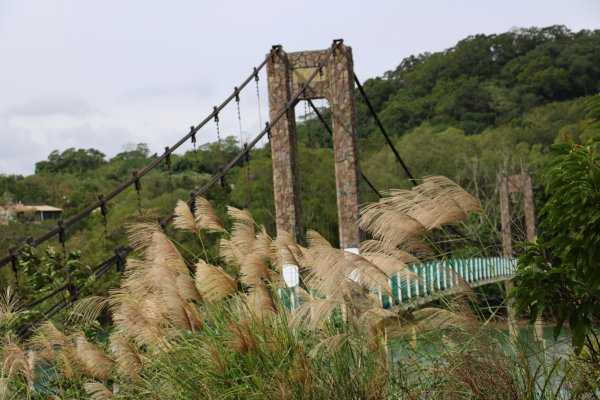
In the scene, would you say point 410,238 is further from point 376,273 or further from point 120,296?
point 120,296

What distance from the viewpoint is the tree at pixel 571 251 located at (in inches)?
126

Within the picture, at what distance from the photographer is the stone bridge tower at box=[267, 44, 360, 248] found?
384 inches

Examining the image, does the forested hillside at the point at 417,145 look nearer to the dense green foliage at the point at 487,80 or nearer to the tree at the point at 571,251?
the dense green foliage at the point at 487,80

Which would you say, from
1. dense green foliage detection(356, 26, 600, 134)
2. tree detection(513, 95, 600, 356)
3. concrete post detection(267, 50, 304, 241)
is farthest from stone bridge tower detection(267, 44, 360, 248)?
dense green foliage detection(356, 26, 600, 134)

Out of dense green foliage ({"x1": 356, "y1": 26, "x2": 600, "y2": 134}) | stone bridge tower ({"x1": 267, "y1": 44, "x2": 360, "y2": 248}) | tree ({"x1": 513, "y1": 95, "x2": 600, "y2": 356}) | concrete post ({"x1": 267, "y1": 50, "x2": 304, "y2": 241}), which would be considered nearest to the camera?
tree ({"x1": 513, "y1": 95, "x2": 600, "y2": 356})

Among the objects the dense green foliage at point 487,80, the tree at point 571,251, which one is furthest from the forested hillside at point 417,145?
A: the tree at point 571,251

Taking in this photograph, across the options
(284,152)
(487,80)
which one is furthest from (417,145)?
(284,152)

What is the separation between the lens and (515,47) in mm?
40656

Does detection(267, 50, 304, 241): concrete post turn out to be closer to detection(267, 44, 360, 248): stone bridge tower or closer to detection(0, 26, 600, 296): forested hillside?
detection(267, 44, 360, 248): stone bridge tower

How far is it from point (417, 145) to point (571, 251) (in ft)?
87.3

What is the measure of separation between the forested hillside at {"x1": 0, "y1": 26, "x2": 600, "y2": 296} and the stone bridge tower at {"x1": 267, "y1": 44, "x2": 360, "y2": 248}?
10.3m

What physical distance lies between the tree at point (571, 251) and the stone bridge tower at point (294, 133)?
6044 mm

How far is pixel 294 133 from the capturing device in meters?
10.3

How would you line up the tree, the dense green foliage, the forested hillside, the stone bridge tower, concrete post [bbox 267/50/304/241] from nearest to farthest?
the tree < the stone bridge tower < concrete post [bbox 267/50/304/241] < the forested hillside < the dense green foliage
